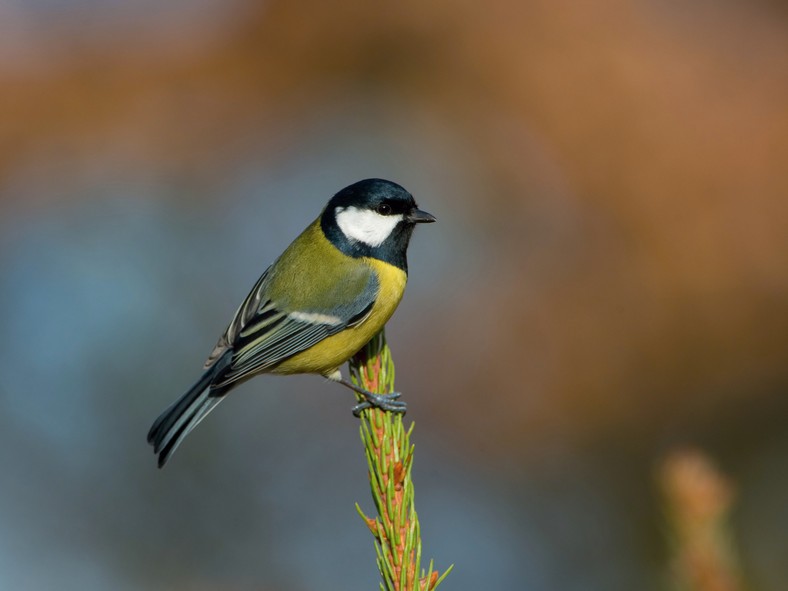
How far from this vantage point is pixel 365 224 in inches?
90.8

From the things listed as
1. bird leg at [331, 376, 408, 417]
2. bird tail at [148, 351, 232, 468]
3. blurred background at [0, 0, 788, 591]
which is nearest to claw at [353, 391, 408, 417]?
bird leg at [331, 376, 408, 417]

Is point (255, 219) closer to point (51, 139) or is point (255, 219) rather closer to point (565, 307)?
point (51, 139)

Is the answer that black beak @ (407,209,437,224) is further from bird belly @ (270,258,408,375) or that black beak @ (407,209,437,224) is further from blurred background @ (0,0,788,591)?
blurred background @ (0,0,788,591)

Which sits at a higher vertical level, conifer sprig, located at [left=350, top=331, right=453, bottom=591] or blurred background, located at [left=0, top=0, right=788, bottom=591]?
blurred background, located at [left=0, top=0, right=788, bottom=591]

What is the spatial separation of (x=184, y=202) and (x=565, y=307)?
1.94 meters

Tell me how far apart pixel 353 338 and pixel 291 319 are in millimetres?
196

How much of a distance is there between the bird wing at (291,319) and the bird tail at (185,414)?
40 mm

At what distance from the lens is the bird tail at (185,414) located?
6.87ft

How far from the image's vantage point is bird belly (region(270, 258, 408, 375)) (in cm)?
216

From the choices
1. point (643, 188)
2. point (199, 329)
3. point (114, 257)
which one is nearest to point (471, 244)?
point (643, 188)

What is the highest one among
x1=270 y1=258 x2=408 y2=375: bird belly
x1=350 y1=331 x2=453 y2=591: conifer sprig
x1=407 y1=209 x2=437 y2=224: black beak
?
x1=407 y1=209 x2=437 y2=224: black beak

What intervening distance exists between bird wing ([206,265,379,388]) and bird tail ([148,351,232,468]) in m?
0.04

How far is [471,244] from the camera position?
4082 millimetres

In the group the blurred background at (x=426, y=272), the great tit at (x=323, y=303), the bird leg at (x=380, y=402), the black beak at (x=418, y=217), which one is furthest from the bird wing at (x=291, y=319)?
the blurred background at (x=426, y=272)
